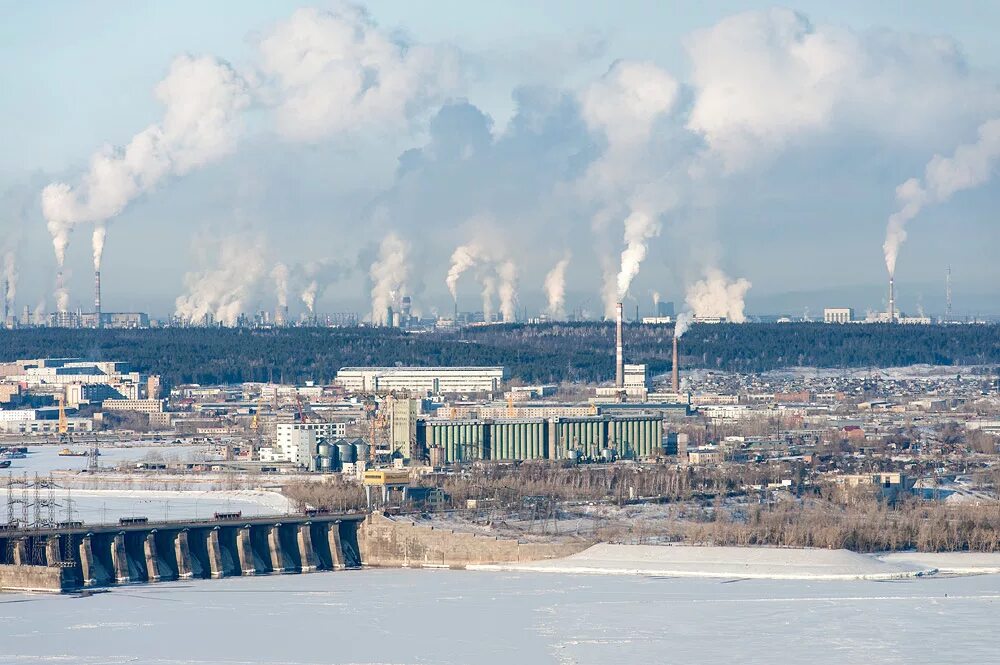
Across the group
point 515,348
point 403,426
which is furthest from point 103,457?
point 515,348

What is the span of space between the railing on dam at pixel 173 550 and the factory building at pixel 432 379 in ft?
188

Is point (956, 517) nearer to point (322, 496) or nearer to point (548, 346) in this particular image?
point (322, 496)

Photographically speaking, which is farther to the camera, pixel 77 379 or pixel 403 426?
pixel 77 379

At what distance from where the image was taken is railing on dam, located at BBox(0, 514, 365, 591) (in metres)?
37.0

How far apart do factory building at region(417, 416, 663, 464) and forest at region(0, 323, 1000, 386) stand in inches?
1431

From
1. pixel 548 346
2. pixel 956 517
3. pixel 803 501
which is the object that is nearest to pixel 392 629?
pixel 956 517

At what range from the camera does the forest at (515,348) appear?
363ft

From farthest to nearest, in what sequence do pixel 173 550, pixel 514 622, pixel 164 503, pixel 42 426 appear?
pixel 42 426, pixel 164 503, pixel 173 550, pixel 514 622

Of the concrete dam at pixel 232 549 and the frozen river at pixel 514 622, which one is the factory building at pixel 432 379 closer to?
the concrete dam at pixel 232 549

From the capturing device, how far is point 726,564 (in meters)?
38.0

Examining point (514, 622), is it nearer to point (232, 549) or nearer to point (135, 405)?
point (232, 549)

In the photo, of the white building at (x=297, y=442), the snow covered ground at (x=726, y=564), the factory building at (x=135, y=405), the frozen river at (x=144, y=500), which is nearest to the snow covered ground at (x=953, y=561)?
the snow covered ground at (x=726, y=564)

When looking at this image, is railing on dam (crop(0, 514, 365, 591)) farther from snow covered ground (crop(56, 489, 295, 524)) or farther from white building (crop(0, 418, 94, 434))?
white building (crop(0, 418, 94, 434))

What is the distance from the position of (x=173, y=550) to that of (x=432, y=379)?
6294cm
